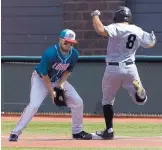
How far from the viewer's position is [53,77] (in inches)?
410

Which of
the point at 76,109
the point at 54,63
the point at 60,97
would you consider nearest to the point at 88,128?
the point at 76,109

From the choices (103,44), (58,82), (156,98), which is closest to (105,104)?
(58,82)

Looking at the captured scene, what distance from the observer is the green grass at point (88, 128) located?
38.4 ft

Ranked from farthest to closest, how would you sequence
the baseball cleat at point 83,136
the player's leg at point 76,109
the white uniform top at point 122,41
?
the baseball cleat at point 83,136 < the player's leg at point 76,109 < the white uniform top at point 122,41

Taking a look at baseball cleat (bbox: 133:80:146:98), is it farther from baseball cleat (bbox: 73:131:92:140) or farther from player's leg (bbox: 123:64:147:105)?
baseball cleat (bbox: 73:131:92:140)

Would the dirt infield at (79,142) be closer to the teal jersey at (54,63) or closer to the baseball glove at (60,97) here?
the baseball glove at (60,97)

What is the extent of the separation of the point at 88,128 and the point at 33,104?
2573 millimetres

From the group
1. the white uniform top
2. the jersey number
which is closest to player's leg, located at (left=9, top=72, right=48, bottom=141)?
the white uniform top

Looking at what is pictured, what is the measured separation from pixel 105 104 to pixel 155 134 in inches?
44.0

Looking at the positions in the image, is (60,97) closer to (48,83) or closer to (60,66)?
(48,83)

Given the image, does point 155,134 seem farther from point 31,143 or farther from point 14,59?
point 14,59

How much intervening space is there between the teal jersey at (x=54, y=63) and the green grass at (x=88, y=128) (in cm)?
151

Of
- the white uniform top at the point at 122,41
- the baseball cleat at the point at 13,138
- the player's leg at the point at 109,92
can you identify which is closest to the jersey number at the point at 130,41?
the white uniform top at the point at 122,41

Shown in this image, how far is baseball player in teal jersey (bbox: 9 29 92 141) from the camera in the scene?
33.3 feet
